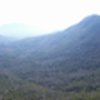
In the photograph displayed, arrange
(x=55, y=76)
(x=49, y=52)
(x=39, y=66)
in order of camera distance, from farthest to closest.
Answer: (x=49, y=52)
(x=39, y=66)
(x=55, y=76)

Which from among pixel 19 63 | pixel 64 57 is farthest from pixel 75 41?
pixel 19 63

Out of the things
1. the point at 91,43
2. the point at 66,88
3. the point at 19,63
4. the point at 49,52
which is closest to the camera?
the point at 66,88

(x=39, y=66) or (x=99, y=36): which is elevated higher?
(x=99, y=36)

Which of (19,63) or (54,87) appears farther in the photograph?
(19,63)

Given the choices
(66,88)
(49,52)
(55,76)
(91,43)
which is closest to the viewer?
(66,88)

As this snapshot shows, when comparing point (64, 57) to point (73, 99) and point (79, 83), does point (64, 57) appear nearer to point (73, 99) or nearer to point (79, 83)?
point (79, 83)

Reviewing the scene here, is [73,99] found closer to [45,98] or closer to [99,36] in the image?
[45,98]

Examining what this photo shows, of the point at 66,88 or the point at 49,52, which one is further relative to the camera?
the point at 49,52

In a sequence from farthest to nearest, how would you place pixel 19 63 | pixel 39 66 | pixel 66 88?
pixel 19 63 < pixel 39 66 < pixel 66 88

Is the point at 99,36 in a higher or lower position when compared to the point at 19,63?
higher
